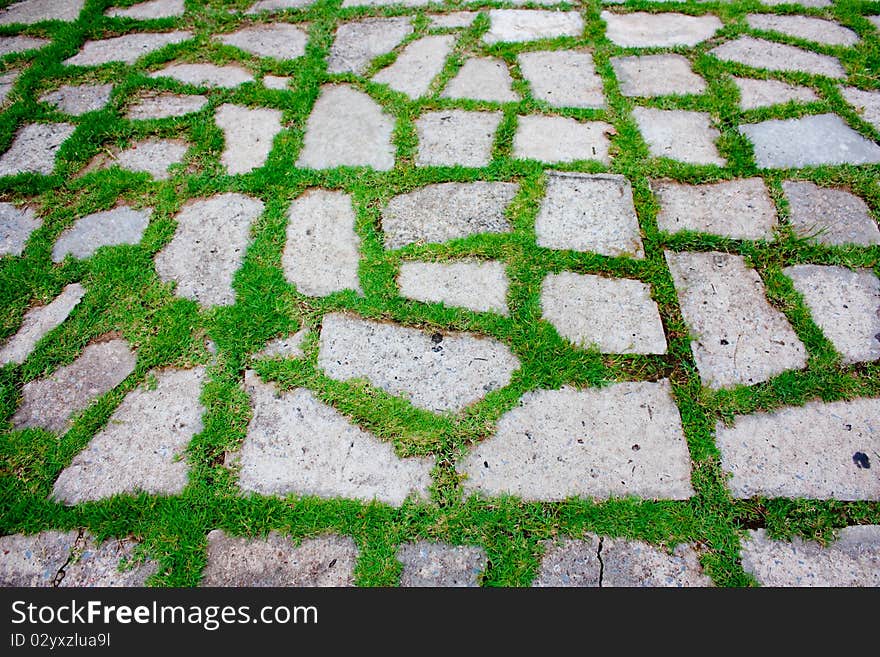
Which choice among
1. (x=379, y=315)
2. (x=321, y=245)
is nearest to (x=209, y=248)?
(x=321, y=245)

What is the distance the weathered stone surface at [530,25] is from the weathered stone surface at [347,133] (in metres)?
0.86

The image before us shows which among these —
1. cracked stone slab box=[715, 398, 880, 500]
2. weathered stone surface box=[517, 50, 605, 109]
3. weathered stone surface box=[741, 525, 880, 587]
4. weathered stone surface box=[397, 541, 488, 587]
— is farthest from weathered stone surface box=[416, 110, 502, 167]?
weathered stone surface box=[741, 525, 880, 587]

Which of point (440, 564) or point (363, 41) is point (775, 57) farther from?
point (440, 564)

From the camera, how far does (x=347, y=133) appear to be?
2.79m

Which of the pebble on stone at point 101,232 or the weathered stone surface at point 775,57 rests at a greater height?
the weathered stone surface at point 775,57

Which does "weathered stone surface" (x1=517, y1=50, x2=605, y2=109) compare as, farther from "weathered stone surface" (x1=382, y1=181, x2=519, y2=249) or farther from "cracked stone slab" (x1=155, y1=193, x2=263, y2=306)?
"cracked stone slab" (x1=155, y1=193, x2=263, y2=306)

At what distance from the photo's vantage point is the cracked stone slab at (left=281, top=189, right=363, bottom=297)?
2240 millimetres

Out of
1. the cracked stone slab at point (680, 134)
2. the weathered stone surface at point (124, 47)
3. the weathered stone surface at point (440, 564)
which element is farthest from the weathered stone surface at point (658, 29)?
the weathered stone surface at point (440, 564)

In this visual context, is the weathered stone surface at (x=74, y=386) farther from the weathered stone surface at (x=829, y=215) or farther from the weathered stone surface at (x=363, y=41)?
the weathered stone surface at (x=829, y=215)

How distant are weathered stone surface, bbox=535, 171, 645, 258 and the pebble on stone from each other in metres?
1.61

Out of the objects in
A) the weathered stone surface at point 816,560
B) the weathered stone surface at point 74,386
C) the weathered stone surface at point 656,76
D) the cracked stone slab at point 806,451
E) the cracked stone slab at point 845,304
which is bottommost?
the weathered stone surface at point 816,560

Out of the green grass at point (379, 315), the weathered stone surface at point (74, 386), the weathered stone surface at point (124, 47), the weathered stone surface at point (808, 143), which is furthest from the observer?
the weathered stone surface at point (124, 47)

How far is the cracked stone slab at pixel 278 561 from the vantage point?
5.32 ft
